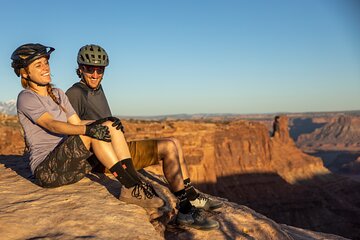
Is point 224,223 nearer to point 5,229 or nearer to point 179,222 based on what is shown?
point 179,222

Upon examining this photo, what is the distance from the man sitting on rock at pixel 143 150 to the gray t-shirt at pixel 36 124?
29.9 inches

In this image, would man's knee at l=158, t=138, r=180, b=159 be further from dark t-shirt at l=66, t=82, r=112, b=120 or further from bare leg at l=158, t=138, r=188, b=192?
dark t-shirt at l=66, t=82, r=112, b=120

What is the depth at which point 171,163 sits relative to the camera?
17.3 feet

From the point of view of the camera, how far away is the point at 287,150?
7062 centimetres

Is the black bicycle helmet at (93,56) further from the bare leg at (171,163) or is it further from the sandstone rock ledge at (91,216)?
the sandstone rock ledge at (91,216)

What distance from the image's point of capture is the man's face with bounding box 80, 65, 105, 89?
18.4 ft

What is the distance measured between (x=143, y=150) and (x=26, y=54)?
217 centimetres

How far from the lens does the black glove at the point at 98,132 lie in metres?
4.35

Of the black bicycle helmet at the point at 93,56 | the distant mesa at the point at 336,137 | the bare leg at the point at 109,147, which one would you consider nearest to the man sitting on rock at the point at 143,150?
the black bicycle helmet at the point at 93,56

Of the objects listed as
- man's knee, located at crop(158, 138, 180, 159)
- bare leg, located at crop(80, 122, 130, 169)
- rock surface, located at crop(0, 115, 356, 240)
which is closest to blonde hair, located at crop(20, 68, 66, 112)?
bare leg, located at crop(80, 122, 130, 169)

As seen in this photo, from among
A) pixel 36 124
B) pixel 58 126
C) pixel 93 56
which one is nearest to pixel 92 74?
pixel 93 56

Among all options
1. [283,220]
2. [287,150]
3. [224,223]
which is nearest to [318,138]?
[287,150]

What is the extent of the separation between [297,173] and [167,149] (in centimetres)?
6712

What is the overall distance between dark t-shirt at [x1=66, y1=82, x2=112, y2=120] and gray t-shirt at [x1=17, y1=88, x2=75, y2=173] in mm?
685
